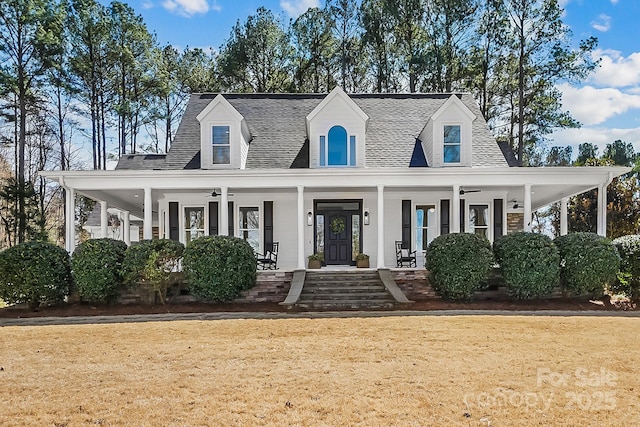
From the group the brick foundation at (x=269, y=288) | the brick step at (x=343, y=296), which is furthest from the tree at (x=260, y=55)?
the brick step at (x=343, y=296)

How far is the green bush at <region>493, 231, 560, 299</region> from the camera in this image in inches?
451

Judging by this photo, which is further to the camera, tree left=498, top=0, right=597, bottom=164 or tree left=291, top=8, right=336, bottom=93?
tree left=291, top=8, right=336, bottom=93

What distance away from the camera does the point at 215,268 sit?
1135cm

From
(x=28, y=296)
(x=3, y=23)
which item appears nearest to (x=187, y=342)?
(x=28, y=296)

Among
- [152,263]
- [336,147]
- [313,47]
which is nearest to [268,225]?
[336,147]

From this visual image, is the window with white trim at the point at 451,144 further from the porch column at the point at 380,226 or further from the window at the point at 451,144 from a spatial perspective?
the porch column at the point at 380,226

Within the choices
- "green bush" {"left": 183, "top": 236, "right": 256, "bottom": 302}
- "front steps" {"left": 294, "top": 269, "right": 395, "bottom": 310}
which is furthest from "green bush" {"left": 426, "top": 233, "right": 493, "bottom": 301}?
"green bush" {"left": 183, "top": 236, "right": 256, "bottom": 302}

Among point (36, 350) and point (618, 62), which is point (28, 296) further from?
point (618, 62)

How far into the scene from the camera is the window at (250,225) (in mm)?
15742

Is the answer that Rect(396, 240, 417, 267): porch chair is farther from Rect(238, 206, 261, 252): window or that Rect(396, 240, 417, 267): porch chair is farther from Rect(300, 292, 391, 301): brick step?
Rect(238, 206, 261, 252): window

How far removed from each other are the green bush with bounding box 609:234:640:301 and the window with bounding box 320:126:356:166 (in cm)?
809

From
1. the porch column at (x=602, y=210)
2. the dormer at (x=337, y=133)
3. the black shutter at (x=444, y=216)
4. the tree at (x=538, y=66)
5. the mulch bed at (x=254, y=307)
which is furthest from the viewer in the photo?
the tree at (x=538, y=66)

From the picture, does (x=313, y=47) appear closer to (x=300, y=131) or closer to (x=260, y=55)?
(x=260, y=55)

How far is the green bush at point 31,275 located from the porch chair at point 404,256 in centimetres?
973
